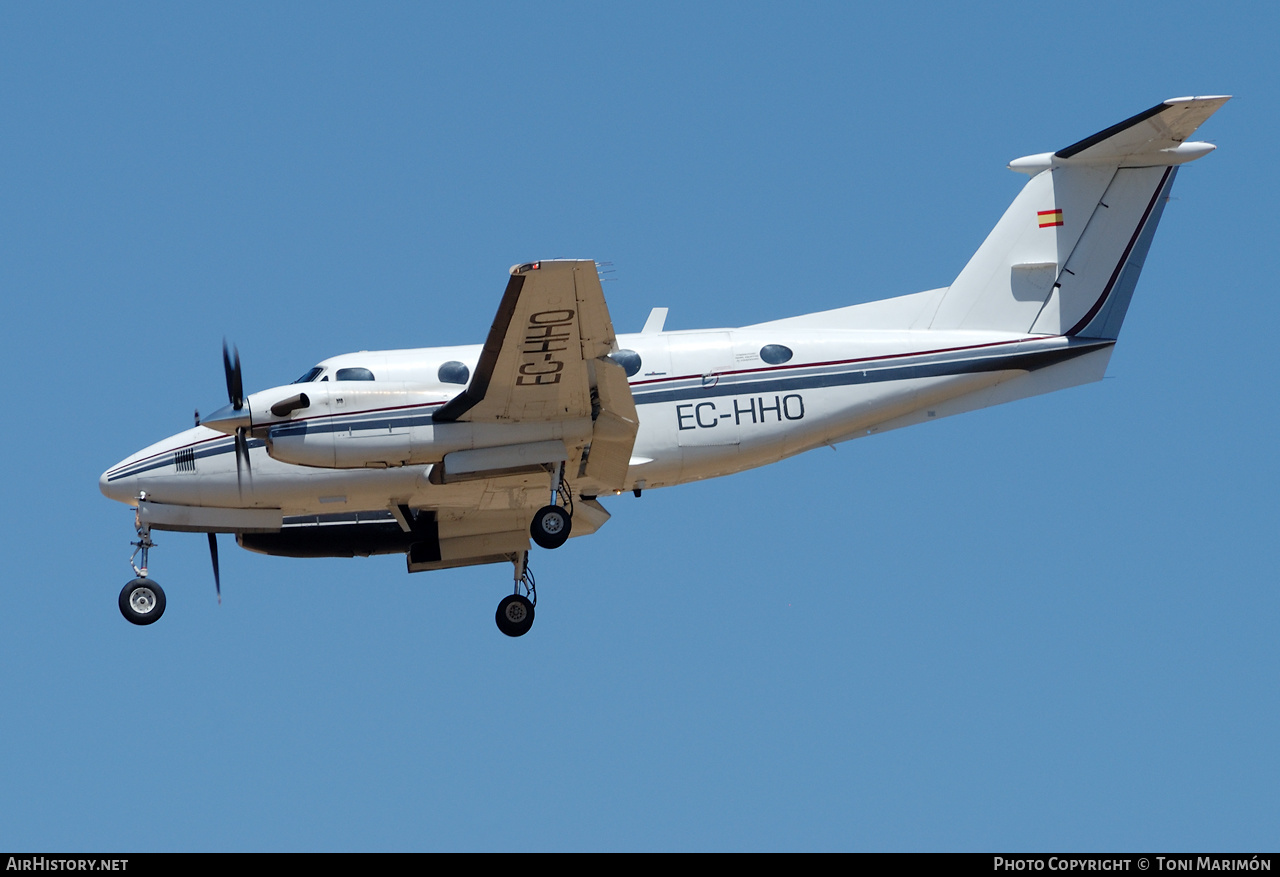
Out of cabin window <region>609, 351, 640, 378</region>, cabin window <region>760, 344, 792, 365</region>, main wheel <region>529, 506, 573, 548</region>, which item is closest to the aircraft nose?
main wheel <region>529, 506, 573, 548</region>

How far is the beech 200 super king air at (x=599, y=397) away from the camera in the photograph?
2008 centimetres

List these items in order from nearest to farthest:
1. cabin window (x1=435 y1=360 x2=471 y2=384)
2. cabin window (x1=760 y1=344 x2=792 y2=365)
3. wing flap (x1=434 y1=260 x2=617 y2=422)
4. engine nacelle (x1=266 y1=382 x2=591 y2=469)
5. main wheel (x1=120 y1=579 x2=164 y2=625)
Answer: wing flap (x1=434 y1=260 x2=617 y2=422) → engine nacelle (x1=266 y1=382 x2=591 y2=469) → cabin window (x1=435 y1=360 x2=471 y2=384) → main wheel (x1=120 y1=579 x2=164 y2=625) → cabin window (x1=760 y1=344 x2=792 y2=365)

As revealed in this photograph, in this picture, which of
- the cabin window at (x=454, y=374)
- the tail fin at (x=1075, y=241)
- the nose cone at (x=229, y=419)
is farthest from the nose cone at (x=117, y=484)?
the tail fin at (x=1075, y=241)

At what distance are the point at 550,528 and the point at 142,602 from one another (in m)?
6.03

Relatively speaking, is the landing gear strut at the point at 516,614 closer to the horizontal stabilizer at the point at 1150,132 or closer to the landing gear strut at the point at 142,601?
the landing gear strut at the point at 142,601

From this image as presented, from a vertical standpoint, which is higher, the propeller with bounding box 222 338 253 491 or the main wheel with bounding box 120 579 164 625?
the propeller with bounding box 222 338 253 491

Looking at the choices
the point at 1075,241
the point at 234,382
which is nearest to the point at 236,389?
the point at 234,382

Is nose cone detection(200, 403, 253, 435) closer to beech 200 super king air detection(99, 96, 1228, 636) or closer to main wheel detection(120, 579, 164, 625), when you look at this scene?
beech 200 super king air detection(99, 96, 1228, 636)

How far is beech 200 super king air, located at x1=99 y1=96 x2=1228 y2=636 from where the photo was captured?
20078 mm

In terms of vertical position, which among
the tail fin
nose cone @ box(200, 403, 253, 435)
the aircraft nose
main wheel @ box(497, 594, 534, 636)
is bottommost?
main wheel @ box(497, 594, 534, 636)

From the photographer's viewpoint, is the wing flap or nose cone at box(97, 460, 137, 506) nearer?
the wing flap

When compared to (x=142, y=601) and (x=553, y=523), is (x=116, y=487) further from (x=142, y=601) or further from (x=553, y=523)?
(x=553, y=523)

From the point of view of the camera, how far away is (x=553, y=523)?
821 inches

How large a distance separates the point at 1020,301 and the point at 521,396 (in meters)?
8.16
